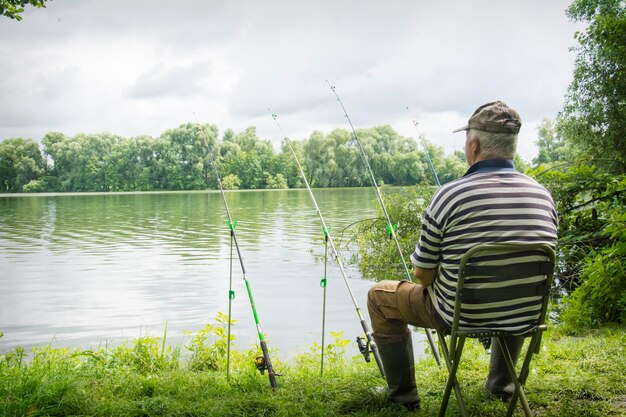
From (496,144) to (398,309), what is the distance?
0.81 m

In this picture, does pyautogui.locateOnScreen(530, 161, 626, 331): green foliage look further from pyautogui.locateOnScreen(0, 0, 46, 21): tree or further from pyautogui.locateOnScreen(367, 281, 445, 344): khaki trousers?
pyautogui.locateOnScreen(0, 0, 46, 21): tree

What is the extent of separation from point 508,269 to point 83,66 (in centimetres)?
11089

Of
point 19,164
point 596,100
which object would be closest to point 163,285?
point 596,100

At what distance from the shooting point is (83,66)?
103188mm

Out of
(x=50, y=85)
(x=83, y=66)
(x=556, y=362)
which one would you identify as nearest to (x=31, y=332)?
(x=556, y=362)

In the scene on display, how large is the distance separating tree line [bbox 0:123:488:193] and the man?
21500 mm

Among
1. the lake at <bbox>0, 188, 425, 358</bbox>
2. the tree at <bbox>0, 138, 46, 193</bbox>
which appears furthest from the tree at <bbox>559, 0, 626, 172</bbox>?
the tree at <bbox>0, 138, 46, 193</bbox>

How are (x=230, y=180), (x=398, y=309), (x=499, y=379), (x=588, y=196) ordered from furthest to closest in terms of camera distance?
(x=230, y=180) → (x=588, y=196) → (x=499, y=379) → (x=398, y=309)

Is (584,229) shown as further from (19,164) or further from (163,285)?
(19,164)

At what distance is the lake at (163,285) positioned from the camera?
8.43 meters

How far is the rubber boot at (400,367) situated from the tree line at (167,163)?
21.2 m

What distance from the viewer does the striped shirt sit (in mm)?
2234

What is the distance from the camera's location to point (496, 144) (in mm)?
2367

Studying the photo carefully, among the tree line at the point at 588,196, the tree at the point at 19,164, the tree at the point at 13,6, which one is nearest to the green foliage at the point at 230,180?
the tree line at the point at 588,196
